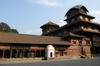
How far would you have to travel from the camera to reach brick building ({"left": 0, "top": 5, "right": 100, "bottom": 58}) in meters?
27.3

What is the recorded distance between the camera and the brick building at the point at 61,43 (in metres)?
27.3

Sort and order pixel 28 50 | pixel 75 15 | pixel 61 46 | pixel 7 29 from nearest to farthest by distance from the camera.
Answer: pixel 28 50 → pixel 61 46 → pixel 75 15 → pixel 7 29

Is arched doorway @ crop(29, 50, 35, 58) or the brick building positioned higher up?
the brick building

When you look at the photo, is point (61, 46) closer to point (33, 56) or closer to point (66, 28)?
point (33, 56)

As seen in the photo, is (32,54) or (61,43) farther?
(61,43)

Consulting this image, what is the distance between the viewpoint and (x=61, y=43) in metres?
32.1

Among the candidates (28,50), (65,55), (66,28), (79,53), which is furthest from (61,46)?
(66,28)

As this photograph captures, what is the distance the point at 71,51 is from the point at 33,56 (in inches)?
418

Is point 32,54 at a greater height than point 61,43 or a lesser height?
lesser

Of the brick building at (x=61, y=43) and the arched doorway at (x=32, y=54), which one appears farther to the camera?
the arched doorway at (x=32, y=54)

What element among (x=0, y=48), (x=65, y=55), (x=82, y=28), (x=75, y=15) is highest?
(x=75, y=15)

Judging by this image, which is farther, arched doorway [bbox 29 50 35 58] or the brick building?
arched doorway [bbox 29 50 35 58]

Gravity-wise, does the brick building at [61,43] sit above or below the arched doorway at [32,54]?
above

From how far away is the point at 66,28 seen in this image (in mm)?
42625
